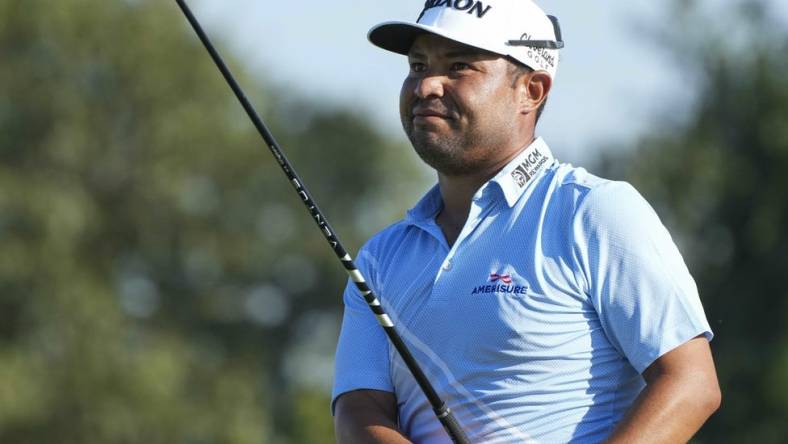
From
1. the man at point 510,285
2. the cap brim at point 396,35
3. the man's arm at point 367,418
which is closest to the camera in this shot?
the man at point 510,285

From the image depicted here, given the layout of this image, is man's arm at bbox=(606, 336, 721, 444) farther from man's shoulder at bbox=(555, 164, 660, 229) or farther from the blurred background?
the blurred background

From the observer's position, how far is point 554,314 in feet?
14.9

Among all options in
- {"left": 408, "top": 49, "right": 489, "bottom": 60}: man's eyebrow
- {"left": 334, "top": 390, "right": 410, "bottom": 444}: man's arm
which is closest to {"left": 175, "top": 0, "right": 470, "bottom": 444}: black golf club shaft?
{"left": 334, "top": 390, "right": 410, "bottom": 444}: man's arm

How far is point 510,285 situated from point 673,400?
503mm

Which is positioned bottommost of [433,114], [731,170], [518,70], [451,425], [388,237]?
[731,170]

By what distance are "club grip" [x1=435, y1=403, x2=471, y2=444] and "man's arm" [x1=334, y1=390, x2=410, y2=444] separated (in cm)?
21

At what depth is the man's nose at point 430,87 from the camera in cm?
493

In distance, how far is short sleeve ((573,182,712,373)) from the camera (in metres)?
4.46

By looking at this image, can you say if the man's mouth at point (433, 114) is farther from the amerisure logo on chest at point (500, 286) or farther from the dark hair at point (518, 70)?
the amerisure logo on chest at point (500, 286)

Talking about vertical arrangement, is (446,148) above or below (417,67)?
below

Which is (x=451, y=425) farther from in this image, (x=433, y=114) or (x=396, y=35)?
(x=396, y=35)

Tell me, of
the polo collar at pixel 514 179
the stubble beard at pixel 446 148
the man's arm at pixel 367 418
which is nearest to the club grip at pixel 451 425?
the man's arm at pixel 367 418

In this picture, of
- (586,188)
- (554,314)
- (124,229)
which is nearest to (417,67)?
(586,188)

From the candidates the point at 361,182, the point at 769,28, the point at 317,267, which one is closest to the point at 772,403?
the point at 769,28
